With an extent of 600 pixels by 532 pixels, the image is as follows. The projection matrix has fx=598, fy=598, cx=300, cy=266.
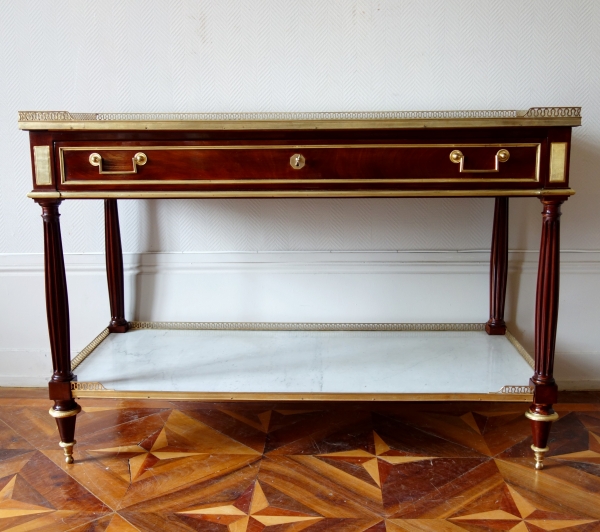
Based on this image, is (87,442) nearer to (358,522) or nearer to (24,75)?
(358,522)

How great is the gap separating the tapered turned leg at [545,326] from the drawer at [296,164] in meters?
0.11

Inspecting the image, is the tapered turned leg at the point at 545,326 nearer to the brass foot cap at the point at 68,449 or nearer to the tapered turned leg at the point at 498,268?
the tapered turned leg at the point at 498,268

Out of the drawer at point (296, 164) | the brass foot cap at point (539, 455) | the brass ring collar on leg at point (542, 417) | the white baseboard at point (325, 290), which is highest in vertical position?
the drawer at point (296, 164)

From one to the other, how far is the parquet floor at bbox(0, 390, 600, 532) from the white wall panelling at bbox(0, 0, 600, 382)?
31 centimetres

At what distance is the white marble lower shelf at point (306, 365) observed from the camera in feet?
4.58

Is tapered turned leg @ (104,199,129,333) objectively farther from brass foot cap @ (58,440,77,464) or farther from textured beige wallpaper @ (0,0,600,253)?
brass foot cap @ (58,440,77,464)

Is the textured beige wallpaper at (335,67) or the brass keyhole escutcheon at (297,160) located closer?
the brass keyhole escutcheon at (297,160)

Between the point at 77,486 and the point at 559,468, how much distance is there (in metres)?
1.11

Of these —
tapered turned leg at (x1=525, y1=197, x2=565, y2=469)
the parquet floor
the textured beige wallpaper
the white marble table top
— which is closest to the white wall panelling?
the textured beige wallpaper

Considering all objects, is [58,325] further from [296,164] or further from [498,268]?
[498,268]

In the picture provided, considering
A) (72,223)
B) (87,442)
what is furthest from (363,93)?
(87,442)

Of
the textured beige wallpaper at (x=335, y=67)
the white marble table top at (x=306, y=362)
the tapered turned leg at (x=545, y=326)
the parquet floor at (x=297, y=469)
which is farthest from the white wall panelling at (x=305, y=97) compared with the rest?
the tapered turned leg at (x=545, y=326)

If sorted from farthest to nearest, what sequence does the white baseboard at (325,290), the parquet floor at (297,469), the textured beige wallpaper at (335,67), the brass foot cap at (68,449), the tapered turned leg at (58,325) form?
the white baseboard at (325,290), the textured beige wallpaper at (335,67), the brass foot cap at (68,449), the tapered turned leg at (58,325), the parquet floor at (297,469)

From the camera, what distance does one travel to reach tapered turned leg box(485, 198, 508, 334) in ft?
5.50
